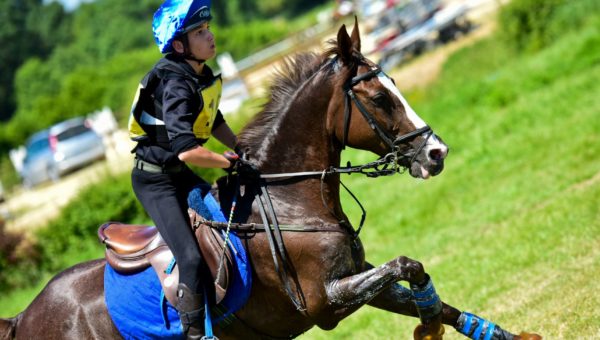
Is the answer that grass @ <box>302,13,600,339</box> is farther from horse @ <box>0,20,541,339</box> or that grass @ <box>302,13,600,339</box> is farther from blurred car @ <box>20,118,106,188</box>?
blurred car @ <box>20,118,106,188</box>

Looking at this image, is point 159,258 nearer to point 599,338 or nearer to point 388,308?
point 388,308

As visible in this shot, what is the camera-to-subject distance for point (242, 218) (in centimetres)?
604

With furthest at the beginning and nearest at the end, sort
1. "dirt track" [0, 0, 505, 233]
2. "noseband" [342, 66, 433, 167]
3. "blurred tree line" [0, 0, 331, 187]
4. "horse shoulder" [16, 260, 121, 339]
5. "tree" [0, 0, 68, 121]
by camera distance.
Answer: "tree" [0, 0, 68, 121], "blurred tree line" [0, 0, 331, 187], "dirt track" [0, 0, 505, 233], "horse shoulder" [16, 260, 121, 339], "noseband" [342, 66, 433, 167]

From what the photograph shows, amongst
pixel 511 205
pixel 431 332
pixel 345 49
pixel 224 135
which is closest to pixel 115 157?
pixel 511 205

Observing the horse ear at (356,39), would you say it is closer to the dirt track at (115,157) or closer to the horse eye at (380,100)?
the horse eye at (380,100)

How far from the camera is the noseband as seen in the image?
5.67m

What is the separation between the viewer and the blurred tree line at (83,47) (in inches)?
1962

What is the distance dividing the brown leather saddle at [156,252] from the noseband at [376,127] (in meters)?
1.29

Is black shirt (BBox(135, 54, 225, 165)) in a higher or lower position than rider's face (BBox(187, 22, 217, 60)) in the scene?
lower

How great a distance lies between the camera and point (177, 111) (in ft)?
18.0

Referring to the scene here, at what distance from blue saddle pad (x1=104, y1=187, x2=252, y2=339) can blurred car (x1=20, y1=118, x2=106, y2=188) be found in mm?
28754

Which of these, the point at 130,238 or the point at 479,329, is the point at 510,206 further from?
the point at 130,238

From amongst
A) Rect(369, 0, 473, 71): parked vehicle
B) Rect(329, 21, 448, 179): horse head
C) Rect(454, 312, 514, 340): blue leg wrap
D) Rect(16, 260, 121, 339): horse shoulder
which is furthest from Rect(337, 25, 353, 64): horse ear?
Rect(369, 0, 473, 71): parked vehicle

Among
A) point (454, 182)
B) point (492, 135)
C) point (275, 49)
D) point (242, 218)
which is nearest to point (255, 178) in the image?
point (242, 218)
